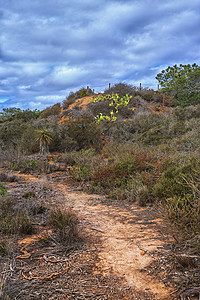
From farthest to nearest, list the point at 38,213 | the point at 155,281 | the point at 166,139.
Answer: the point at 166,139 < the point at 38,213 < the point at 155,281

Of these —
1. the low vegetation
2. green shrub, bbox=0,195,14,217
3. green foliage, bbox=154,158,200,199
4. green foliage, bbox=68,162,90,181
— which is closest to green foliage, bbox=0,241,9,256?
the low vegetation

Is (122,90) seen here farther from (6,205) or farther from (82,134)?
(6,205)

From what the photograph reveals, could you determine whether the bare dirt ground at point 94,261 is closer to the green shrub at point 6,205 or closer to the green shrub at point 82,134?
the green shrub at point 6,205

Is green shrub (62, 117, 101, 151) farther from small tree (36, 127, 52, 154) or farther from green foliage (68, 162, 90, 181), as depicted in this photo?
green foliage (68, 162, 90, 181)

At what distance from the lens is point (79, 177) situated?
27.9 ft

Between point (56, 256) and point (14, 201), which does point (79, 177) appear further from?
point (56, 256)

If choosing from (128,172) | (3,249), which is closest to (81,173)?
(128,172)

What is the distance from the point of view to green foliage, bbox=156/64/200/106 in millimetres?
28030

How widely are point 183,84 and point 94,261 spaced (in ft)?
99.8

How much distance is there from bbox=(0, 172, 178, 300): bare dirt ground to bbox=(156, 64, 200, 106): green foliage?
1012 inches

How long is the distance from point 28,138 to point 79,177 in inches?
282

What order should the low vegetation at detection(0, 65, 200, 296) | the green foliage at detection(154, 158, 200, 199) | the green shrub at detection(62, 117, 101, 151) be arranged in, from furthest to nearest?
the green shrub at detection(62, 117, 101, 151) < the green foliage at detection(154, 158, 200, 199) < the low vegetation at detection(0, 65, 200, 296)

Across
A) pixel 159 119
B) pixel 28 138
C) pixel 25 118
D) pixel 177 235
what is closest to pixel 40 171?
pixel 28 138

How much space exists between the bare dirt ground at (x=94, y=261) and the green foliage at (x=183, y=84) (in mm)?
25693
